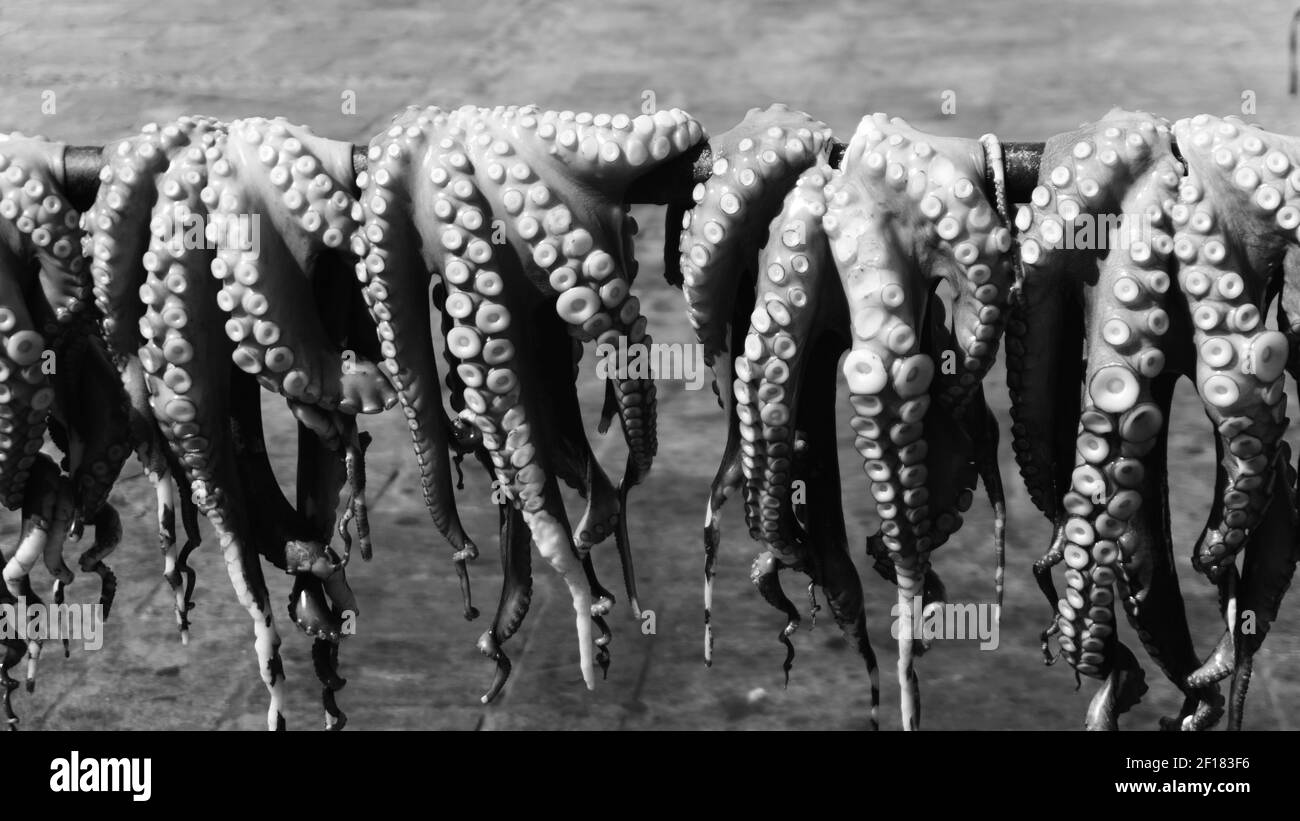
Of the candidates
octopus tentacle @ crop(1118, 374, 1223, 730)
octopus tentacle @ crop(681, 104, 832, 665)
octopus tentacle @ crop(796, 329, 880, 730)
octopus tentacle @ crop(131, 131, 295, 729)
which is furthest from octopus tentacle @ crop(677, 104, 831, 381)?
octopus tentacle @ crop(131, 131, 295, 729)

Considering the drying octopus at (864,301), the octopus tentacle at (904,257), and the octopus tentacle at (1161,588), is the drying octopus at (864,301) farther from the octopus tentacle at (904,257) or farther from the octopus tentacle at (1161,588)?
the octopus tentacle at (1161,588)

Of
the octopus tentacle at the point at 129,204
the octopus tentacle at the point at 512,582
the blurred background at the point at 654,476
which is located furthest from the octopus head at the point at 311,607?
the blurred background at the point at 654,476

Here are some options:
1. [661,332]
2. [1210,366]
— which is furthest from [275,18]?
[1210,366]

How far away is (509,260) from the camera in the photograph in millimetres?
2428

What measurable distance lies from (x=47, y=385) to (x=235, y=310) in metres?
0.37

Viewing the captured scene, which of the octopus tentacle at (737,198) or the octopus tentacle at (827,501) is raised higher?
the octopus tentacle at (737,198)

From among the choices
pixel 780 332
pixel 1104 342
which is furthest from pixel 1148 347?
pixel 780 332

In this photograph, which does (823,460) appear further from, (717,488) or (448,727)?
(448,727)

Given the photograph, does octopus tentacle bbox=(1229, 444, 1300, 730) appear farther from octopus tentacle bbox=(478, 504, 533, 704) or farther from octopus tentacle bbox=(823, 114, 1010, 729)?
octopus tentacle bbox=(478, 504, 533, 704)

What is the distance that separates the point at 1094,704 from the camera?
263 centimetres

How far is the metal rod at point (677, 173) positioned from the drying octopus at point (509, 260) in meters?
0.02

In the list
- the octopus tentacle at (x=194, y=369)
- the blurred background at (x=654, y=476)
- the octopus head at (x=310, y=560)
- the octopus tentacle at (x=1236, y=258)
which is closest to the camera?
the octopus tentacle at (x=1236, y=258)

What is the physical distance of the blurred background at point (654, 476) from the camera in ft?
15.6

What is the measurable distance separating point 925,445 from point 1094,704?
0.54m
